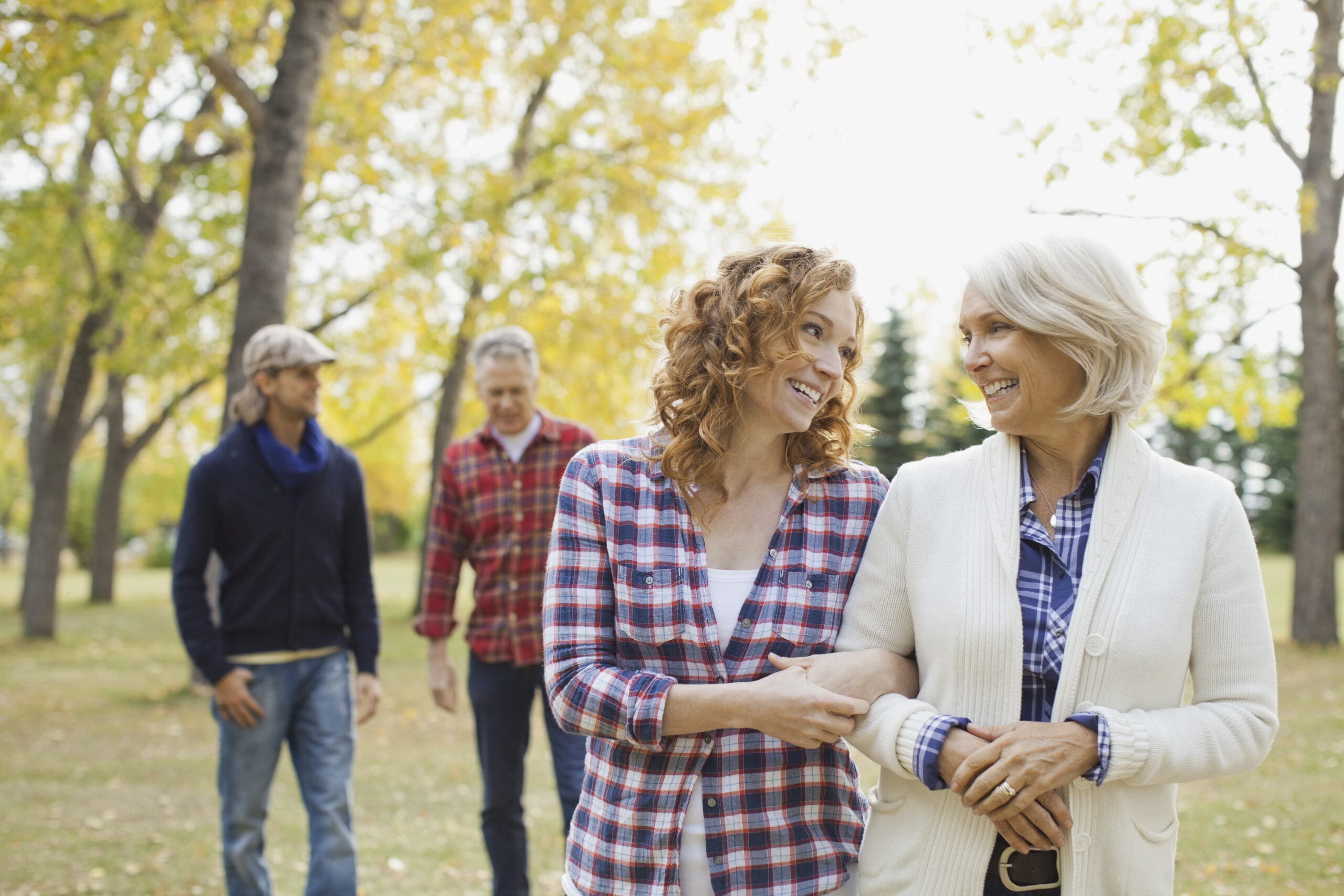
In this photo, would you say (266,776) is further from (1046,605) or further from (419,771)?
(419,771)

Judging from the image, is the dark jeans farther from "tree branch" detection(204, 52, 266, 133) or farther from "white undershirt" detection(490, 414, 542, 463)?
"tree branch" detection(204, 52, 266, 133)

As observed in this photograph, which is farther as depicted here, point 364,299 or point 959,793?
point 364,299

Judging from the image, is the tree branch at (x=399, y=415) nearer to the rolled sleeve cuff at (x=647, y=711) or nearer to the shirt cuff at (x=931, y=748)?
the rolled sleeve cuff at (x=647, y=711)

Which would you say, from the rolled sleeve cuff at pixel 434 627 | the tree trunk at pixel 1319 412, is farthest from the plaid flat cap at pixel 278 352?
the tree trunk at pixel 1319 412

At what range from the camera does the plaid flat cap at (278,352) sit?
434cm

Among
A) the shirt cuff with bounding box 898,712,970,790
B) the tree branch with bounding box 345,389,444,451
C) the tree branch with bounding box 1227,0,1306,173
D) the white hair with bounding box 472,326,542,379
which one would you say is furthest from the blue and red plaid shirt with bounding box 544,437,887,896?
the tree branch with bounding box 345,389,444,451

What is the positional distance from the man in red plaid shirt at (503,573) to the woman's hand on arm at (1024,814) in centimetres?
262

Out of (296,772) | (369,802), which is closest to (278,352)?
(296,772)

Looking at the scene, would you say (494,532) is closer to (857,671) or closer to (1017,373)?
(857,671)

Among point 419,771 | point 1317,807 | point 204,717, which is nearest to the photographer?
point 1317,807

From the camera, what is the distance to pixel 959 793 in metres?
2.11

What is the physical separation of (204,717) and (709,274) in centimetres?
906

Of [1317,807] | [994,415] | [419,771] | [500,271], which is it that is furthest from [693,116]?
[994,415]

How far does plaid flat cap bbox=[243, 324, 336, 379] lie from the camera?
4.34 metres
